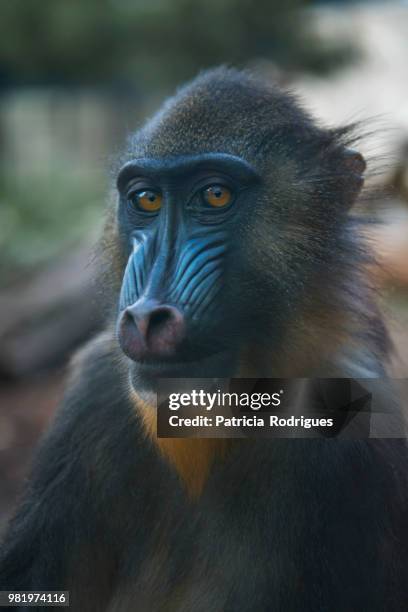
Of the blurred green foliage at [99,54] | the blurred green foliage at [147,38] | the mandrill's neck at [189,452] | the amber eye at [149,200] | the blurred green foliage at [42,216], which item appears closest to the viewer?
the mandrill's neck at [189,452]

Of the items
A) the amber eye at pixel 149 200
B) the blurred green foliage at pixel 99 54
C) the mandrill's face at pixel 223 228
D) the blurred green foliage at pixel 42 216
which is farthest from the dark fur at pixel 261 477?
the blurred green foliage at pixel 42 216

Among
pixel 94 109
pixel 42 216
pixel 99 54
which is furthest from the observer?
pixel 94 109

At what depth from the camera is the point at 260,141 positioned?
7.90 feet

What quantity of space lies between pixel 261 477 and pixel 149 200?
804 mm

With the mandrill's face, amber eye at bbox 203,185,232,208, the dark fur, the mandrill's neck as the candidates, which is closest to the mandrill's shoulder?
the dark fur

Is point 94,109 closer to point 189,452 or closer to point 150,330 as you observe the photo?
point 189,452

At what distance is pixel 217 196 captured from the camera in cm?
232

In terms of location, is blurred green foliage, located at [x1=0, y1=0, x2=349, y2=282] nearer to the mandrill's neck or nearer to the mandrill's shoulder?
the mandrill's shoulder

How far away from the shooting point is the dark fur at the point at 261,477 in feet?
7.48

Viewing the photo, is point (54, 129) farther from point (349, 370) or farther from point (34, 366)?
point (349, 370)

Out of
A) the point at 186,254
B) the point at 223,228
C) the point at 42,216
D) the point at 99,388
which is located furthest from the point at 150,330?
the point at 42,216

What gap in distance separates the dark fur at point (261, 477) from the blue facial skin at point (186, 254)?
0.22 ft

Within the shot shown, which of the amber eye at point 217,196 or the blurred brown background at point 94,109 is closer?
the amber eye at point 217,196

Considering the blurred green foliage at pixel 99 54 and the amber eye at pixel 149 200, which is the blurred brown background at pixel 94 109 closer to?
the blurred green foliage at pixel 99 54
